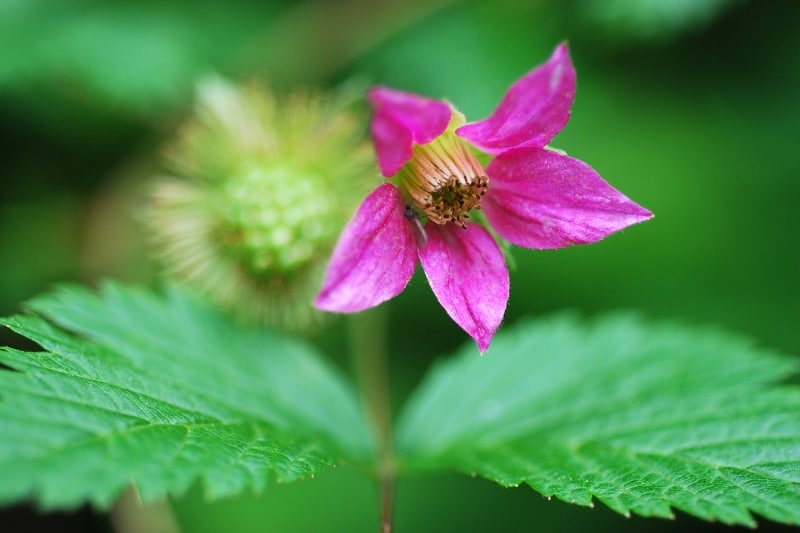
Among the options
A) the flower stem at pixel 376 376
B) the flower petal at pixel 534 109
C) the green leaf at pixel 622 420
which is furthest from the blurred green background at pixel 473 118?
the flower petal at pixel 534 109

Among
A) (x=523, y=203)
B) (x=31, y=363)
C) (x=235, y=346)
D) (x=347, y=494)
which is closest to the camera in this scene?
(x=31, y=363)

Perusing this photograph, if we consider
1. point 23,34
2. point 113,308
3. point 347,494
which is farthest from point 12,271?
point 347,494

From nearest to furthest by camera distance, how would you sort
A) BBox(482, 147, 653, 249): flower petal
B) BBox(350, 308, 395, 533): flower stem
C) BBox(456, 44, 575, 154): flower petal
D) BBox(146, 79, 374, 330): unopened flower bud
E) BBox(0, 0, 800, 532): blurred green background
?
BBox(456, 44, 575, 154): flower petal < BBox(482, 147, 653, 249): flower petal < BBox(350, 308, 395, 533): flower stem < BBox(146, 79, 374, 330): unopened flower bud < BBox(0, 0, 800, 532): blurred green background

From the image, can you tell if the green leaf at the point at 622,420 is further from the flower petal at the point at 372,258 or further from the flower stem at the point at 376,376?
the flower petal at the point at 372,258

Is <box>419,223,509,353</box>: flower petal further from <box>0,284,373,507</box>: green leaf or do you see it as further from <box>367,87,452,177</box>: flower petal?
<box>0,284,373,507</box>: green leaf


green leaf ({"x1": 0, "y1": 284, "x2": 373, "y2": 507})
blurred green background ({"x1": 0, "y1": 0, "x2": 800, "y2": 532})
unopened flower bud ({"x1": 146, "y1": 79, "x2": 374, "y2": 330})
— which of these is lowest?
green leaf ({"x1": 0, "y1": 284, "x2": 373, "y2": 507})

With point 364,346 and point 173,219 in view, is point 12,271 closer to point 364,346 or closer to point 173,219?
point 173,219

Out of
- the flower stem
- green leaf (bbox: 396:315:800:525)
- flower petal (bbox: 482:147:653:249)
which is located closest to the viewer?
flower petal (bbox: 482:147:653:249)

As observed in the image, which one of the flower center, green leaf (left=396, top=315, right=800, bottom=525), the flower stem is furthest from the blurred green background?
the flower center

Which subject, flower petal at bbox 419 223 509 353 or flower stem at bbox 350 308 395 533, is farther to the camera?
flower stem at bbox 350 308 395 533
